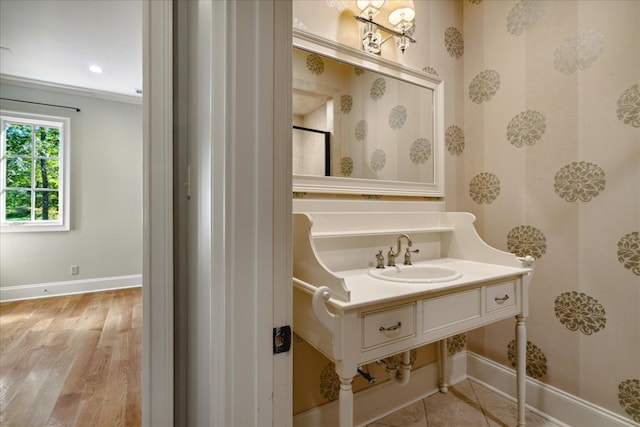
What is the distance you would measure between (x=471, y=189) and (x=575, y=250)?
2.12 ft

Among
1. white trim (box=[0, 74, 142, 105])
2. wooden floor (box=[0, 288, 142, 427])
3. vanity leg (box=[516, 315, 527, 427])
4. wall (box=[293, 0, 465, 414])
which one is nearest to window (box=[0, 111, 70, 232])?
white trim (box=[0, 74, 142, 105])

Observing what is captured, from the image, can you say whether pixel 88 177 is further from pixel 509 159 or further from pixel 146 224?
pixel 509 159

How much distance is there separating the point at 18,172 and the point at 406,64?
443 cm

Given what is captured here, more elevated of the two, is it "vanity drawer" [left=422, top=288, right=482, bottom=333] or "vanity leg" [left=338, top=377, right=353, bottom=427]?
"vanity drawer" [left=422, top=288, right=482, bottom=333]

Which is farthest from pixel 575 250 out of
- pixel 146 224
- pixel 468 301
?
pixel 146 224

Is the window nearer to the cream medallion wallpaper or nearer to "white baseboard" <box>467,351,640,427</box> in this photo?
the cream medallion wallpaper

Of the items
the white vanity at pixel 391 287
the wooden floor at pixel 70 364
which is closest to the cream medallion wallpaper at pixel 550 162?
the white vanity at pixel 391 287

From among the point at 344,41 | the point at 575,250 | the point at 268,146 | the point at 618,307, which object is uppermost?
the point at 344,41

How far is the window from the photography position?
3.53 m

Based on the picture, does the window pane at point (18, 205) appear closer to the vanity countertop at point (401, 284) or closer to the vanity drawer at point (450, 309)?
the vanity countertop at point (401, 284)

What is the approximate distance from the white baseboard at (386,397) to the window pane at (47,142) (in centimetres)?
425

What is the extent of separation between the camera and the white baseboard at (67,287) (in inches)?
137

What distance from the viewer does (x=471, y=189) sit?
6.60 ft

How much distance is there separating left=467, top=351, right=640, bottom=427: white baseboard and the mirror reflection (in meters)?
1.21
